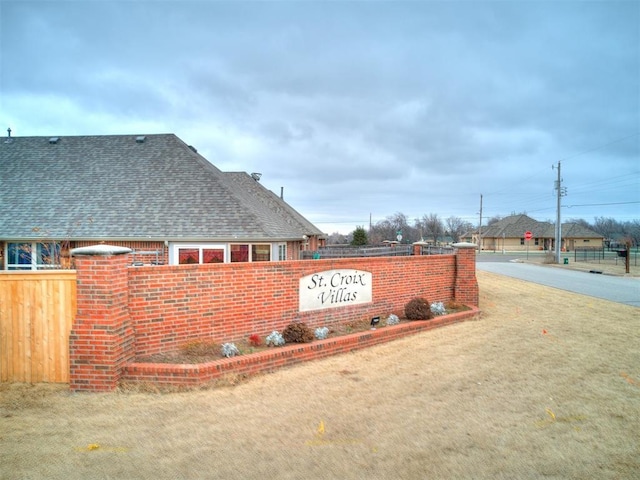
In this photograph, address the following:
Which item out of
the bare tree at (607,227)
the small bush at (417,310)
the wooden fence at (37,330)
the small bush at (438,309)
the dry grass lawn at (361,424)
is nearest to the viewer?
the dry grass lawn at (361,424)

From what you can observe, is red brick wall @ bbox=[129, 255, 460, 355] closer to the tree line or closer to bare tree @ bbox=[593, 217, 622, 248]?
the tree line

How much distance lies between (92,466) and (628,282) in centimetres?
2522

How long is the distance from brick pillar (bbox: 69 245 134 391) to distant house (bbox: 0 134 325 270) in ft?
20.6

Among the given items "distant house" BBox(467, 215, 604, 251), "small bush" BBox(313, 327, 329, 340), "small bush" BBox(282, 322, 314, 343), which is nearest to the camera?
"small bush" BBox(282, 322, 314, 343)

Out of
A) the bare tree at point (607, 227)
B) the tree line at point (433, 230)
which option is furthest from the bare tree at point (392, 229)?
the bare tree at point (607, 227)

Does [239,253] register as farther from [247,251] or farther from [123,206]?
[123,206]

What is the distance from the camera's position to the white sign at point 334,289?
29.3ft

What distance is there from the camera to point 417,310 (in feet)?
33.6

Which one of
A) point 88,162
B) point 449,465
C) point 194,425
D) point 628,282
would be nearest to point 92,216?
point 88,162

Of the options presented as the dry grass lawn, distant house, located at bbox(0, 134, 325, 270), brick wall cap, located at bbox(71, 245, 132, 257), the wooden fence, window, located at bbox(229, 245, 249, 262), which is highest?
distant house, located at bbox(0, 134, 325, 270)

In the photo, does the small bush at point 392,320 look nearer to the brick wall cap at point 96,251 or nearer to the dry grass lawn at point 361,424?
the dry grass lawn at point 361,424

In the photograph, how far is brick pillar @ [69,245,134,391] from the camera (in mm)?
6066

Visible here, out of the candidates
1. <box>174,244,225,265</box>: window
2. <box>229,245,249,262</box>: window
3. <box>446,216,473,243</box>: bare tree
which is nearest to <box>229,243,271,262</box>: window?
<box>229,245,249,262</box>: window

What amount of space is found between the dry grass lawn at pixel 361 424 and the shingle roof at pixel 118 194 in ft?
27.6
